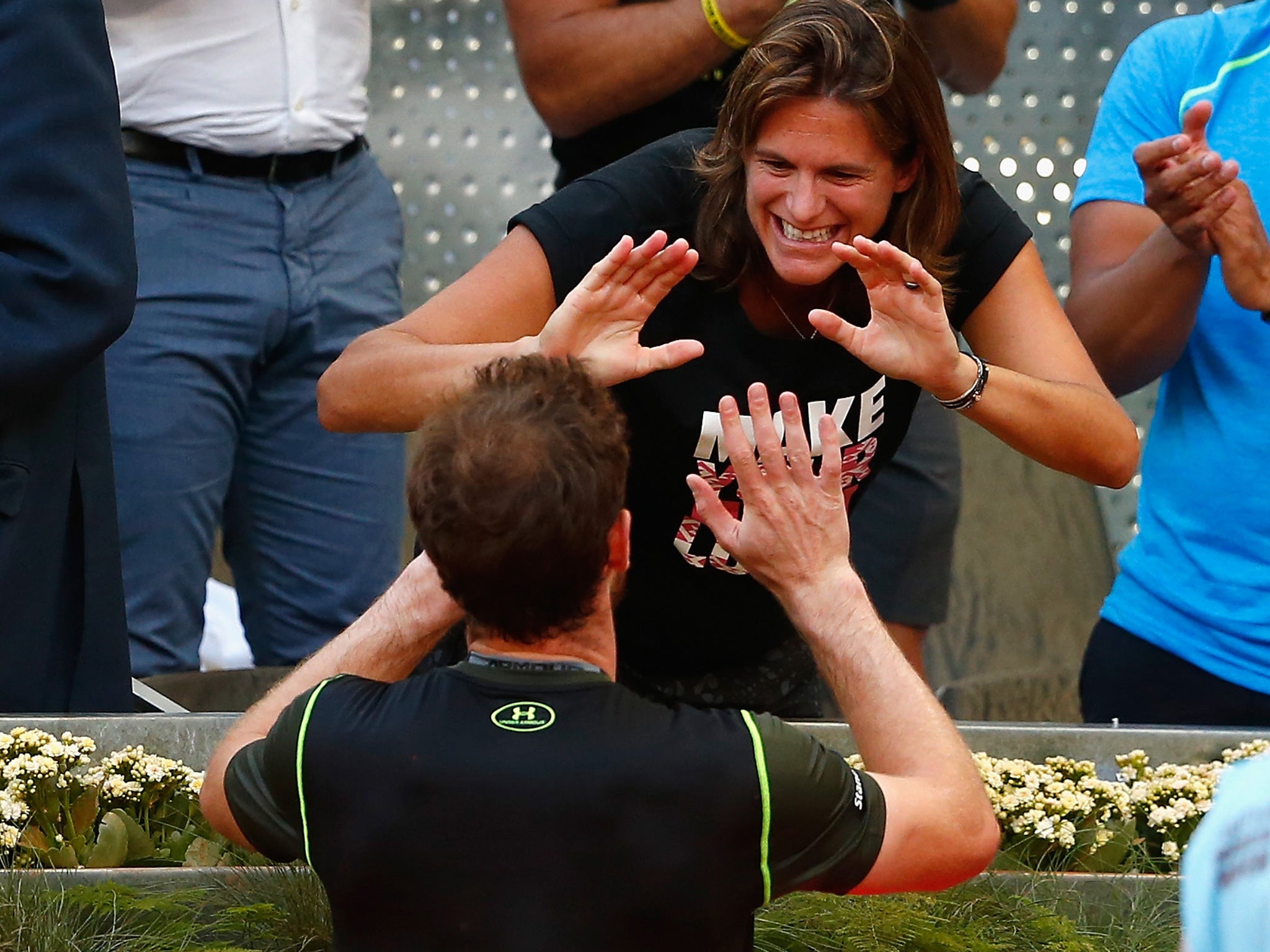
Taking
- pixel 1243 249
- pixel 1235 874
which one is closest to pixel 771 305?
pixel 1243 249

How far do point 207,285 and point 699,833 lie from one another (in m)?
1.41

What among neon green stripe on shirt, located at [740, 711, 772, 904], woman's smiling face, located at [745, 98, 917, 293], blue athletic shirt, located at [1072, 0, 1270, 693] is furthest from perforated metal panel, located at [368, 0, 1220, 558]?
neon green stripe on shirt, located at [740, 711, 772, 904]

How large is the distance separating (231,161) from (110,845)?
3.61 feet

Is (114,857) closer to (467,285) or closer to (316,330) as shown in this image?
(467,285)

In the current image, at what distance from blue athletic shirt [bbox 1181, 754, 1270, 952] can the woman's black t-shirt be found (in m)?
1.12

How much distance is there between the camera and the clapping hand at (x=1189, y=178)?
6.33 feet

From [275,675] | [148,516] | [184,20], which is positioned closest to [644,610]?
[275,675]

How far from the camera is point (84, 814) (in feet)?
5.24

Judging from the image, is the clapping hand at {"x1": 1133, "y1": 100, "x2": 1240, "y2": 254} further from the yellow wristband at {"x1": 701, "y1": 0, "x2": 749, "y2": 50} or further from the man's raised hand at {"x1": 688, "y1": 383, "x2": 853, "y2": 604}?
the man's raised hand at {"x1": 688, "y1": 383, "x2": 853, "y2": 604}

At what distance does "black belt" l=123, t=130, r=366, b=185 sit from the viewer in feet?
7.66

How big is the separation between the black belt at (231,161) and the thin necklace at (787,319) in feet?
2.82

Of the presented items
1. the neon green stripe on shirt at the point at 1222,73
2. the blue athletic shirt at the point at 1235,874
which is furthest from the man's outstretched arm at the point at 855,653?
the neon green stripe on shirt at the point at 1222,73

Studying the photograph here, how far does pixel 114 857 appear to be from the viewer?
157cm

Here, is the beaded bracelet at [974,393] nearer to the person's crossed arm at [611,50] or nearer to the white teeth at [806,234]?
the white teeth at [806,234]
